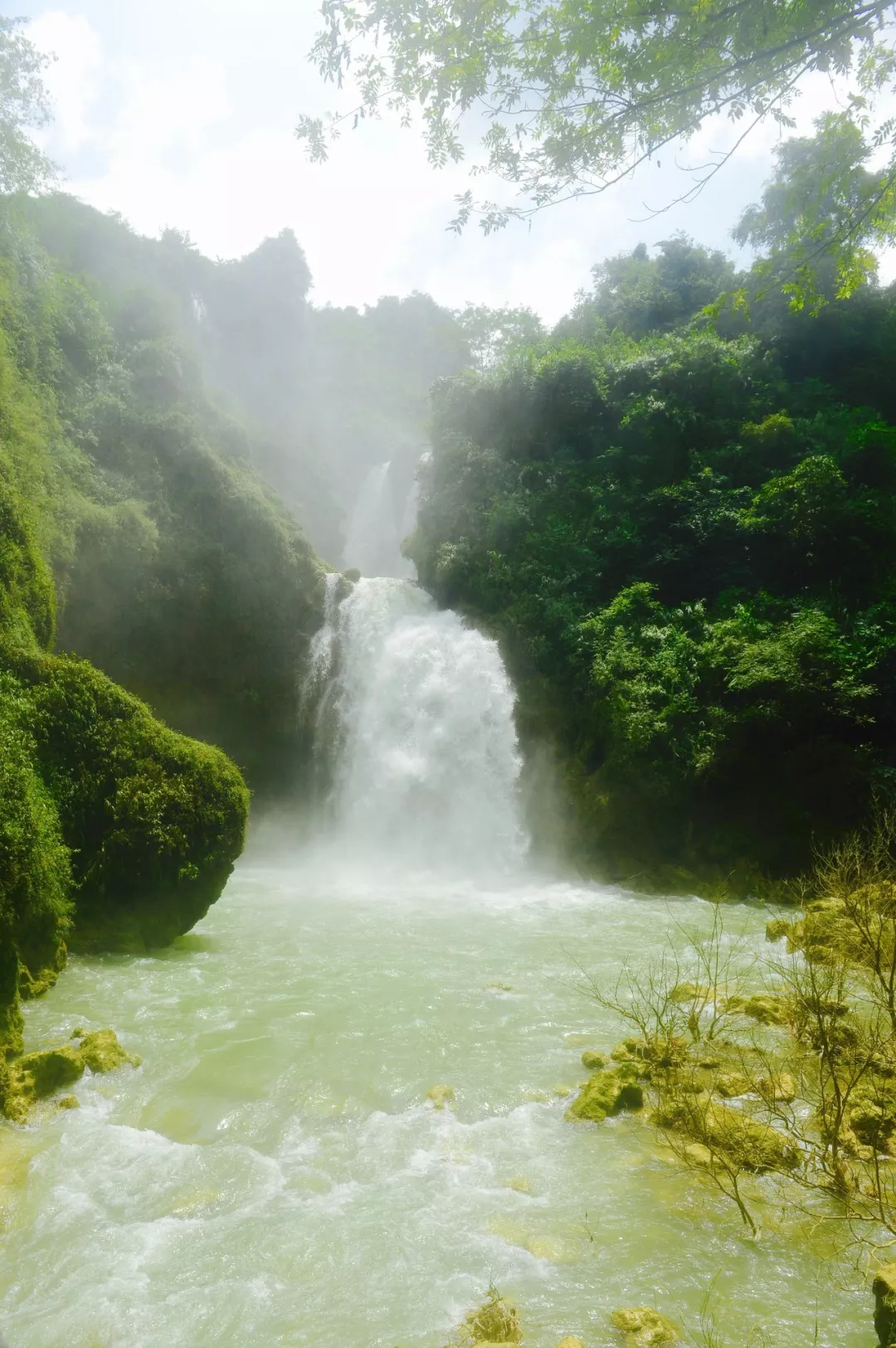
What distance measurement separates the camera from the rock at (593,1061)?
6.06m

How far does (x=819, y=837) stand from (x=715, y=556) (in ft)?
26.2

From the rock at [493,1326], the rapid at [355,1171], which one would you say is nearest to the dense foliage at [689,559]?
the rapid at [355,1171]

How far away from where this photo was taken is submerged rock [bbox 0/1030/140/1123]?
204 inches

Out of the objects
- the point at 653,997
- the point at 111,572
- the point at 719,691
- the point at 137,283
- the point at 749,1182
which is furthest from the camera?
the point at 137,283

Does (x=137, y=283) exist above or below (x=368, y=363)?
below

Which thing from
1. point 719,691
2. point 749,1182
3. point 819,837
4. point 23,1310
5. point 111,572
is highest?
point 111,572

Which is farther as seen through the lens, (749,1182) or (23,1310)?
(749,1182)

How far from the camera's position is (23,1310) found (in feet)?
11.6

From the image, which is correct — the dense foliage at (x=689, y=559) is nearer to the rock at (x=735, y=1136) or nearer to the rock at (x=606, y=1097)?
the rock at (x=606, y=1097)

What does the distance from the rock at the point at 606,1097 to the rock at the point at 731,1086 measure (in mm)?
558

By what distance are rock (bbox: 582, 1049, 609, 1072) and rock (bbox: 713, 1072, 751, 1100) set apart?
100cm

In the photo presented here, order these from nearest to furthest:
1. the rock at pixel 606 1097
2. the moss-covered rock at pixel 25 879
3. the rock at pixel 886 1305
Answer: the rock at pixel 886 1305
the rock at pixel 606 1097
the moss-covered rock at pixel 25 879

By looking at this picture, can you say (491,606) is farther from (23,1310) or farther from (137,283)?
(23,1310)

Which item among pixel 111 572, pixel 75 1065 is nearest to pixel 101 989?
pixel 75 1065
